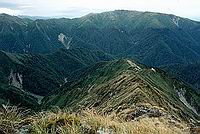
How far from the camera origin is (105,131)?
9.93 metres

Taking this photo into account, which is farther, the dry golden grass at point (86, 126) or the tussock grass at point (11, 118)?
the tussock grass at point (11, 118)

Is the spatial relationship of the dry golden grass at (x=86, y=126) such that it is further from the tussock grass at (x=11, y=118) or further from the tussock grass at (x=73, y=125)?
the tussock grass at (x=11, y=118)

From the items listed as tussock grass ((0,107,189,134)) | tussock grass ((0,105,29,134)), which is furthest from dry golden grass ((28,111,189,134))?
tussock grass ((0,105,29,134))

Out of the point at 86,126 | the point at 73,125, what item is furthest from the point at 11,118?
the point at 86,126

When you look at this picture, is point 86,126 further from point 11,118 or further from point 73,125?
point 11,118

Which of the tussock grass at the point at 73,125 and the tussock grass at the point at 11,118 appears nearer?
the tussock grass at the point at 73,125

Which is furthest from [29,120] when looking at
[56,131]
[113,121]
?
[113,121]

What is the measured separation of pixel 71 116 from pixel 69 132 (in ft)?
4.37

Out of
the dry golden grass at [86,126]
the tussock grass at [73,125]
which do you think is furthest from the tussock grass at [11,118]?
the dry golden grass at [86,126]

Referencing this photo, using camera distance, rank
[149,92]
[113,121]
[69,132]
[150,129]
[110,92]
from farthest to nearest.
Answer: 1. [110,92]
2. [149,92]
3. [113,121]
4. [150,129]
5. [69,132]

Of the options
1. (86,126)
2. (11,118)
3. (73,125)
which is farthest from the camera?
(11,118)

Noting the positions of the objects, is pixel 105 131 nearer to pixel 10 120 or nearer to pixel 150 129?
pixel 150 129

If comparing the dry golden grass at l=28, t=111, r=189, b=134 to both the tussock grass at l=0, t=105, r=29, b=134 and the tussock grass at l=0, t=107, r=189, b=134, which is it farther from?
the tussock grass at l=0, t=105, r=29, b=134

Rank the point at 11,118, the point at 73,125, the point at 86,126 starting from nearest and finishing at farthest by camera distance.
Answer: the point at 73,125 < the point at 86,126 < the point at 11,118
